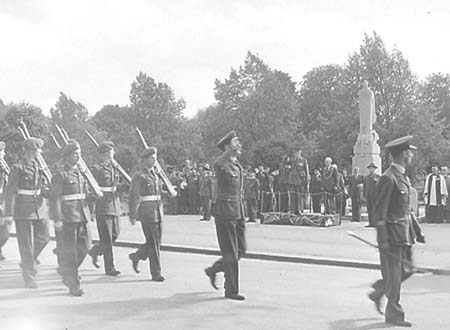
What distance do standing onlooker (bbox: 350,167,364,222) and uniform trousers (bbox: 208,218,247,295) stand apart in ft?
38.0

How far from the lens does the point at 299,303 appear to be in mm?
8109

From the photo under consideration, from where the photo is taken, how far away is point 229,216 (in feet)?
28.0

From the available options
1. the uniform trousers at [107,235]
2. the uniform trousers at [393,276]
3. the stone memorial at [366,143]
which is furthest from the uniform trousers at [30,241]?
the stone memorial at [366,143]

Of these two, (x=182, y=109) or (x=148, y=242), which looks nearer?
(x=148, y=242)

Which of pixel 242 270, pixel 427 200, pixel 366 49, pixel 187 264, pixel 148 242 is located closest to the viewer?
pixel 148 242

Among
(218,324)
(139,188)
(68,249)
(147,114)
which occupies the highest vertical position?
(147,114)

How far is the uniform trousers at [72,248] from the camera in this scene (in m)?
8.74

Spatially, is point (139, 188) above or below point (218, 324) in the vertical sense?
above

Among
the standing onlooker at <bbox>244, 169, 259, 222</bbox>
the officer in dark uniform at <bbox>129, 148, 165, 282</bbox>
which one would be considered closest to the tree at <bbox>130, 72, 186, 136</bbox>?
the standing onlooker at <bbox>244, 169, 259, 222</bbox>

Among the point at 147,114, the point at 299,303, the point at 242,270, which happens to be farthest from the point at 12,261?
the point at 147,114

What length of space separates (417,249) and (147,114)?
182 ft

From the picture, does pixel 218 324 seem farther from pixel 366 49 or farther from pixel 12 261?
pixel 366 49

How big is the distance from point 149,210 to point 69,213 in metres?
1.40

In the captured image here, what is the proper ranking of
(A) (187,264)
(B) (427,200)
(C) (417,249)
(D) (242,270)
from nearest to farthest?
1. (D) (242,270)
2. (A) (187,264)
3. (C) (417,249)
4. (B) (427,200)
